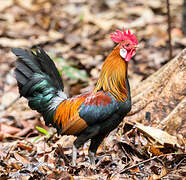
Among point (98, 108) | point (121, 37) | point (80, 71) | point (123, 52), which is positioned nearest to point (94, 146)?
point (98, 108)

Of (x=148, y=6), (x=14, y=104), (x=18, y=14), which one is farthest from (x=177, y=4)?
(x=14, y=104)

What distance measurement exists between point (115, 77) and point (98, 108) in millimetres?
478

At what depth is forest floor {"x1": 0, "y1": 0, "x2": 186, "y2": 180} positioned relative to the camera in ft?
14.0

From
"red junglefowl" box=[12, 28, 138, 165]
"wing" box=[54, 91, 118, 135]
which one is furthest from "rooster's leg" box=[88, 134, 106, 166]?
"wing" box=[54, 91, 118, 135]

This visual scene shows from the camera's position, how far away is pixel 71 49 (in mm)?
9078

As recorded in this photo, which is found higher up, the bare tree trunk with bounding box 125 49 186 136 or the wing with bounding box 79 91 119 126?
the wing with bounding box 79 91 119 126

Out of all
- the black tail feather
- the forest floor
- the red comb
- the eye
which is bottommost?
the forest floor

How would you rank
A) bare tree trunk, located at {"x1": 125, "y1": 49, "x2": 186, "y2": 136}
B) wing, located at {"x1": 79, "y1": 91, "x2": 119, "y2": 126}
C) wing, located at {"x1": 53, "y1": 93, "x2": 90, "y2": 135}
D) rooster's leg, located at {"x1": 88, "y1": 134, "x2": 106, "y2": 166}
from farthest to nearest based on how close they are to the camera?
bare tree trunk, located at {"x1": 125, "y1": 49, "x2": 186, "y2": 136} < rooster's leg, located at {"x1": 88, "y1": 134, "x2": 106, "y2": 166} < wing, located at {"x1": 53, "y1": 93, "x2": 90, "y2": 135} < wing, located at {"x1": 79, "y1": 91, "x2": 119, "y2": 126}

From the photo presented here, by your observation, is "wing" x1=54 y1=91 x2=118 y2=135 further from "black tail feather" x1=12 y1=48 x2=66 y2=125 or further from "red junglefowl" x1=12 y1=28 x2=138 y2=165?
"black tail feather" x1=12 y1=48 x2=66 y2=125

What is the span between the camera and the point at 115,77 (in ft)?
14.2

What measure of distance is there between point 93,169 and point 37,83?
4.44 ft

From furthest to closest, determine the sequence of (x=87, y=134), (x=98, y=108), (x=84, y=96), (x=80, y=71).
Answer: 1. (x=80, y=71)
2. (x=84, y=96)
3. (x=87, y=134)
4. (x=98, y=108)

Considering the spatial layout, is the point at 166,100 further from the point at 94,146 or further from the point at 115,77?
the point at 94,146

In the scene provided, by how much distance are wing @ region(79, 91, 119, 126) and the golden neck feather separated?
0.35 feet
